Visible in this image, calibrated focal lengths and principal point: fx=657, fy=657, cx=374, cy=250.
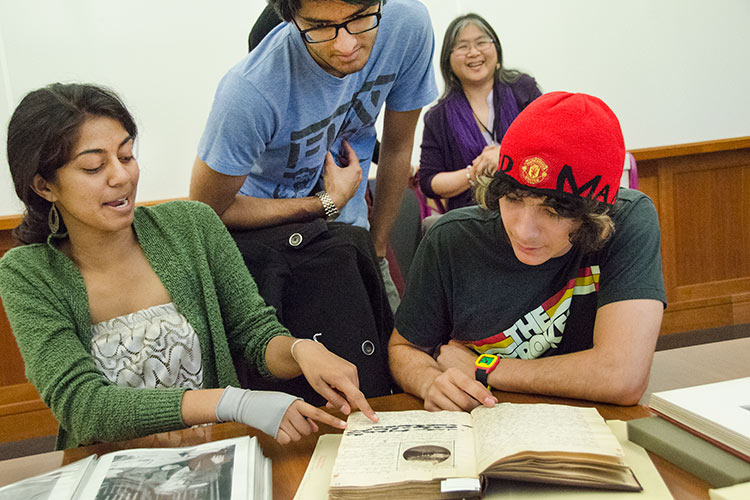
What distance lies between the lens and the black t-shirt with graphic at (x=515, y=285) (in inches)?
43.6

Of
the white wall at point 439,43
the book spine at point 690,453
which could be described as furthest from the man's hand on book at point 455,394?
the white wall at point 439,43

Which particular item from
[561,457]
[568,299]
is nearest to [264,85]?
[568,299]

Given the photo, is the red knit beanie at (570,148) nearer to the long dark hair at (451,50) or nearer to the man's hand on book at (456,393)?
the man's hand on book at (456,393)

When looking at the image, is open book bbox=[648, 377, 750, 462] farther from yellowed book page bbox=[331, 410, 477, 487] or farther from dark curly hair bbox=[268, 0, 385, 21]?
dark curly hair bbox=[268, 0, 385, 21]

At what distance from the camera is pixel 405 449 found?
0.77 m

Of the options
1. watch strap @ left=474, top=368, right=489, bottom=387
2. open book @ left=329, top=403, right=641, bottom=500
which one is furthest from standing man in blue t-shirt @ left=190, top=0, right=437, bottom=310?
open book @ left=329, top=403, right=641, bottom=500

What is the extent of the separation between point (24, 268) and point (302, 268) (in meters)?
0.51

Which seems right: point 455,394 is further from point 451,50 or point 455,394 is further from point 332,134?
point 451,50

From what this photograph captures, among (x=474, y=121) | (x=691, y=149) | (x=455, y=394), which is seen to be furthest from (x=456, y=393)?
(x=691, y=149)

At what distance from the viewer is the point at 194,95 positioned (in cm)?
325

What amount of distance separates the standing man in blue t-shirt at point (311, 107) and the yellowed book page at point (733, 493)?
3.19 ft

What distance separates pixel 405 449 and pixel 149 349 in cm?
62

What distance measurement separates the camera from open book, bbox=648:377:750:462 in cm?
71

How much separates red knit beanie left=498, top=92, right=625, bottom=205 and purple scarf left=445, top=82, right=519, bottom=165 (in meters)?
1.56
